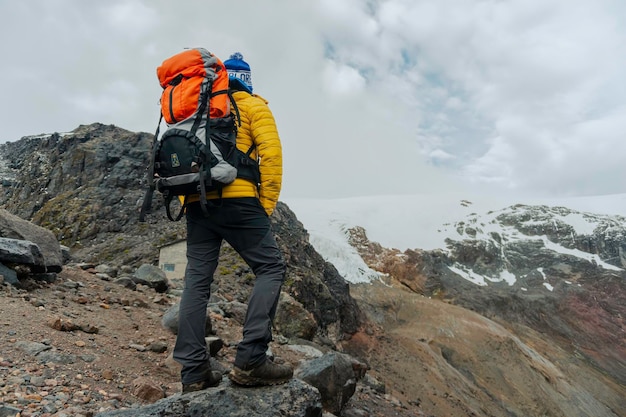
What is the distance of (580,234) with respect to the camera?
81938 mm

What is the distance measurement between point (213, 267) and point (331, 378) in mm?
2665

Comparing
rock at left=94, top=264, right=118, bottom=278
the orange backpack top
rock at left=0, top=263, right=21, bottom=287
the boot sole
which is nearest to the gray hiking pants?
the boot sole

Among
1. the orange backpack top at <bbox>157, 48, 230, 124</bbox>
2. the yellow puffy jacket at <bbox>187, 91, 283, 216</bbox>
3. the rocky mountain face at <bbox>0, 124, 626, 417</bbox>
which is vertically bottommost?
the rocky mountain face at <bbox>0, 124, 626, 417</bbox>

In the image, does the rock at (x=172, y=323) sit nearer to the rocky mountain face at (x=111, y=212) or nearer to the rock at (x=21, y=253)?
the rock at (x=21, y=253)

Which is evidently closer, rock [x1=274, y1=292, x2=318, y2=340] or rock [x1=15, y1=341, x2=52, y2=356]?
rock [x1=15, y1=341, x2=52, y2=356]

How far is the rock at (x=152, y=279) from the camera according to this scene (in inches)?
393

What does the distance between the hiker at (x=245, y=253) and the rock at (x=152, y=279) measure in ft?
22.2

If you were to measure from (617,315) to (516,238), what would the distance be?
20.2 meters

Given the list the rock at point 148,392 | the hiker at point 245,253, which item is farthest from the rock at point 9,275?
the hiker at point 245,253

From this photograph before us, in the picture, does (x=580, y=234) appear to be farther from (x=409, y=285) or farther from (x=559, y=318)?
(x=409, y=285)

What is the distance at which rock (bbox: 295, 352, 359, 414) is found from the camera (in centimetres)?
553

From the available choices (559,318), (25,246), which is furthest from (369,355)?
(559,318)

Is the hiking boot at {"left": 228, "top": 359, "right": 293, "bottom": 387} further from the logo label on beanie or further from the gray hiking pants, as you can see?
the logo label on beanie

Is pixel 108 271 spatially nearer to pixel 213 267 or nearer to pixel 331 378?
pixel 331 378
